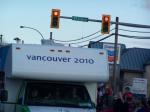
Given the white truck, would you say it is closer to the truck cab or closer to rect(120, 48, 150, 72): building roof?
the truck cab

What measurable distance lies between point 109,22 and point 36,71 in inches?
594

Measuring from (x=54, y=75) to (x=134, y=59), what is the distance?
222 ft

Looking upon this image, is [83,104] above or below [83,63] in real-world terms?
below

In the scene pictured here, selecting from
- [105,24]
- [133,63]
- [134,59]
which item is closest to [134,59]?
[134,59]

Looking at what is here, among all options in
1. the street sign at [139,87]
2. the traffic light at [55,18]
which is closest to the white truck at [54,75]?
the traffic light at [55,18]

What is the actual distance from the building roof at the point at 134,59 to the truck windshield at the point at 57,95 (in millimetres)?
65131

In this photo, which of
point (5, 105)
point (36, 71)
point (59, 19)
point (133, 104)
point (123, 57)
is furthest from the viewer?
point (123, 57)

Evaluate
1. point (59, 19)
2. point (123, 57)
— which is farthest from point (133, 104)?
point (123, 57)

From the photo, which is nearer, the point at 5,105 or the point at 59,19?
the point at 5,105

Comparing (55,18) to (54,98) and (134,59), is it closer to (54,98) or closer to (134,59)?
(54,98)

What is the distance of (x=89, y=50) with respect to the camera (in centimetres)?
1499

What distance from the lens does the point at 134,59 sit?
81188mm

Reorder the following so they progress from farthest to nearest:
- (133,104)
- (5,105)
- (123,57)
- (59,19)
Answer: (123,57)
(59,19)
(133,104)
(5,105)

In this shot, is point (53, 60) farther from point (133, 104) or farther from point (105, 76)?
point (133, 104)
